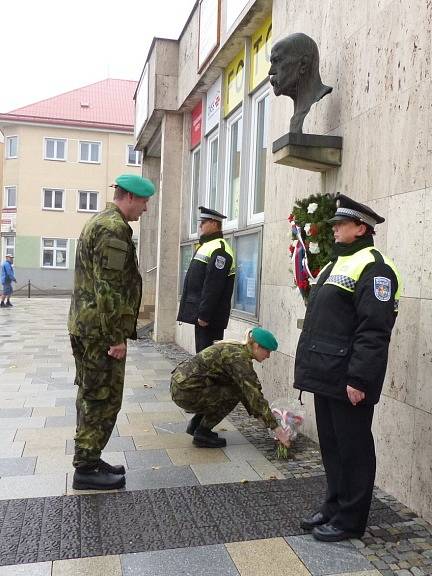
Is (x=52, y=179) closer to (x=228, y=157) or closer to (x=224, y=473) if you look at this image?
(x=228, y=157)

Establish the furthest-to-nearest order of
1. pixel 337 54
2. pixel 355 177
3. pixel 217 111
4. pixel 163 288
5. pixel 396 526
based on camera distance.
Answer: pixel 163 288 → pixel 217 111 → pixel 337 54 → pixel 355 177 → pixel 396 526

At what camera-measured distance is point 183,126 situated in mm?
12242

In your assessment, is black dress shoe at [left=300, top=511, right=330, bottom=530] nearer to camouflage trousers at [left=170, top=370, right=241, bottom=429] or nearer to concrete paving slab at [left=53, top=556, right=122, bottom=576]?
concrete paving slab at [left=53, top=556, right=122, bottom=576]

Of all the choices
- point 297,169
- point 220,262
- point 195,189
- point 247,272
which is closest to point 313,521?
point 220,262

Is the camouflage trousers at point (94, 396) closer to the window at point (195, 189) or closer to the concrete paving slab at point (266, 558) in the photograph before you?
the concrete paving slab at point (266, 558)

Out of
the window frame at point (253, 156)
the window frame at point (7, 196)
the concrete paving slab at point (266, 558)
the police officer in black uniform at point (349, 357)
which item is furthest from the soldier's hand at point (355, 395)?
the window frame at point (7, 196)

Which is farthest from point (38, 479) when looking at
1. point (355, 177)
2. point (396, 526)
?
point (355, 177)

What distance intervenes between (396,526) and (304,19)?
451 cm

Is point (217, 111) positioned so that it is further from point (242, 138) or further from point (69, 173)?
point (69, 173)

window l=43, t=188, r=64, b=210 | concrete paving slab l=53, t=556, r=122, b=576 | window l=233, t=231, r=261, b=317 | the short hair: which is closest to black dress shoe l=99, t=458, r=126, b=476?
concrete paving slab l=53, t=556, r=122, b=576

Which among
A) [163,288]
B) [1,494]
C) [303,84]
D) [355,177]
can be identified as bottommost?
[1,494]

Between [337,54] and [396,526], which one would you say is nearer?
[396,526]

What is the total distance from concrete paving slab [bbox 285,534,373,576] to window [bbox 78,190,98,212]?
33988 millimetres

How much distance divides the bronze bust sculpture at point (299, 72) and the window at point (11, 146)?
3306 cm
